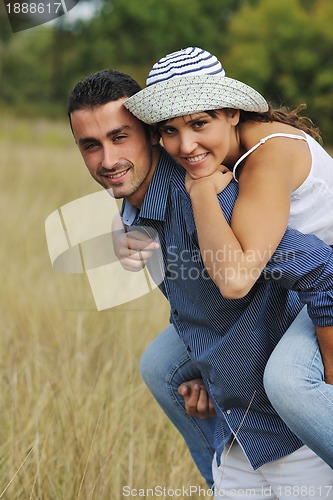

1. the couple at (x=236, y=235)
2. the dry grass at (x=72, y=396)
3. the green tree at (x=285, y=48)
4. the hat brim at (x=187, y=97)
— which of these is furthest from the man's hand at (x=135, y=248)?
the green tree at (x=285, y=48)

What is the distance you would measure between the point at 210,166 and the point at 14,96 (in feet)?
115

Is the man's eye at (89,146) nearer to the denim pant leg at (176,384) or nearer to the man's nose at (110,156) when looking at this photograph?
the man's nose at (110,156)

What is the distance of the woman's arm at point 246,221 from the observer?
5.75ft

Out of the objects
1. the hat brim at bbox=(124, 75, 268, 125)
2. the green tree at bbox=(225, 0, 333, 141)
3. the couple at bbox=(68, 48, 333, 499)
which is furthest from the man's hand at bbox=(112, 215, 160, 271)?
the green tree at bbox=(225, 0, 333, 141)

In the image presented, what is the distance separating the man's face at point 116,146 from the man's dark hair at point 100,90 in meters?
0.02

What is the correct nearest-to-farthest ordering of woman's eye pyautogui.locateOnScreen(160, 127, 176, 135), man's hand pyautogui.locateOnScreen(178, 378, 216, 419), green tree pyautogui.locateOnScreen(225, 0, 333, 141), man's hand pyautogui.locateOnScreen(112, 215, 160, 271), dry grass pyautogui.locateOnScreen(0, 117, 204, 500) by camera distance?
woman's eye pyautogui.locateOnScreen(160, 127, 176, 135) < man's hand pyautogui.locateOnScreen(112, 215, 160, 271) < man's hand pyautogui.locateOnScreen(178, 378, 216, 419) < dry grass pyautogui.locateOnScreen(0, 117, 204, 500) < green tree pyautogui.locateOnScreen(225, 0, 333, 141)

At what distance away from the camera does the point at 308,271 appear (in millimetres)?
1829

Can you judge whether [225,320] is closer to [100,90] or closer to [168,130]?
[168,130]

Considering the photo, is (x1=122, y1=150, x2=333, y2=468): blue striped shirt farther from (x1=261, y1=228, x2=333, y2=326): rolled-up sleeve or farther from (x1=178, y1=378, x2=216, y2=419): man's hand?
(x1=178, y1=378, x2=216, y2=419): man's hand

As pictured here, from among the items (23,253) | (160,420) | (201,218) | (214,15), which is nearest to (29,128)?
(23,253)

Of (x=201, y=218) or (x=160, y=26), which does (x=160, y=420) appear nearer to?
(x=201, y=218)

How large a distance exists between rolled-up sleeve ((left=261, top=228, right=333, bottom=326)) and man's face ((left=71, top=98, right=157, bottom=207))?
43 centimetres

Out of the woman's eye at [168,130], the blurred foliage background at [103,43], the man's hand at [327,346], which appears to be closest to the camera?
the man's hand at [327,346]

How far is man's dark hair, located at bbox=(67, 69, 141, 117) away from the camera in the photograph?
201 cm
